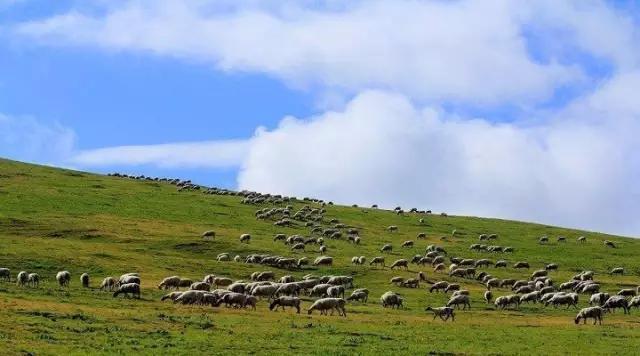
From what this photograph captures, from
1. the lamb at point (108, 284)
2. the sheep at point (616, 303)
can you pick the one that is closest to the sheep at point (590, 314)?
the sheep at point (616, 303)

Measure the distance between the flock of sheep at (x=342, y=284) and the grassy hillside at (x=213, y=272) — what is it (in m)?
1.23

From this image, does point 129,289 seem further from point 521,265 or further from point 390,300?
point 521,265

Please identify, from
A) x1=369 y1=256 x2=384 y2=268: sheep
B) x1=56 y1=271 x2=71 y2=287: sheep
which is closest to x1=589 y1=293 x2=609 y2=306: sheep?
x1=369 y1=256 x2=384 y2=268: sheep

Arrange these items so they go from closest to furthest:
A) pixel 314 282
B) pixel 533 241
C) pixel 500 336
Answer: pixel 500 336 < pixel 314 282 < pixel 533 241

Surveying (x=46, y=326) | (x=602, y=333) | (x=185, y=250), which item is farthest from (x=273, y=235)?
(x=46, y=326)

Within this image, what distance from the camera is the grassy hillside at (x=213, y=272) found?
33.4 metres

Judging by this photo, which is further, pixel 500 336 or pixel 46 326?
pixel 500 336

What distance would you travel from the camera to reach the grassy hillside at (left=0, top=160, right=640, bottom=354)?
3341 cm

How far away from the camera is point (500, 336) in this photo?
1572 inches

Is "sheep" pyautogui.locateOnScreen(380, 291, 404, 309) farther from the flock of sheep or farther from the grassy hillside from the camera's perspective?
the grassy hillside

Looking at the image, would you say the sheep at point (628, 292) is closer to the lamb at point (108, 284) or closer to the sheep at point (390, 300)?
the sheep at point (390, 300)

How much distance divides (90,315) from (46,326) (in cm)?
455

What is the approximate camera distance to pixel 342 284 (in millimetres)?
61844

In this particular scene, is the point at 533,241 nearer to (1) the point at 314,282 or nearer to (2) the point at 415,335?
(1) the point at 314,282
